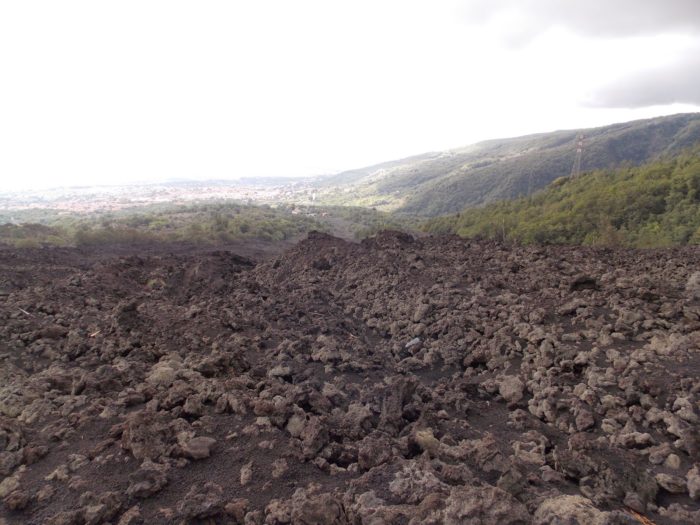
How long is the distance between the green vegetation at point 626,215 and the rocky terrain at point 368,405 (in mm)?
12049

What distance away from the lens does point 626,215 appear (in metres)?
25.8

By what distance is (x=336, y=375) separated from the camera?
805 centimetres

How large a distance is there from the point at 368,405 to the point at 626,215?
26116mm

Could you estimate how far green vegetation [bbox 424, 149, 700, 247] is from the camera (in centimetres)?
2277

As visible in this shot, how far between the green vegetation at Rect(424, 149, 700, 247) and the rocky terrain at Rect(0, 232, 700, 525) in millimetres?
12049

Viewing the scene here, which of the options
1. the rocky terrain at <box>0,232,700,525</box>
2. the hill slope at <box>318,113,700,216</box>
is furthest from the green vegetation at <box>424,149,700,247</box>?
the hill slope at <box>318,113,700,216</box>

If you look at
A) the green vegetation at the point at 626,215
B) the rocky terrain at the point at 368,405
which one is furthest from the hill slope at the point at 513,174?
the rocky terrain at the point at 368,405

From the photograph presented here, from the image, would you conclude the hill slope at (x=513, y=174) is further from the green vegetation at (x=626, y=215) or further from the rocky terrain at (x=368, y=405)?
the rocky terrain at (x=368, y=405)

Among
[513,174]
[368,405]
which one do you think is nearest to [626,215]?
[368,405]

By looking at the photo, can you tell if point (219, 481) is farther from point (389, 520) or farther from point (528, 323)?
point (528, 323)

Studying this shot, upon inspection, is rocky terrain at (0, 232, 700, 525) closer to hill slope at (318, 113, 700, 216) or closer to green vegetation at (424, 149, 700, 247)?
green vegetation at (424, 149, 700, 247)

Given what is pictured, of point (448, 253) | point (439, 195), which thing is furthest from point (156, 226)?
point (439, 195)

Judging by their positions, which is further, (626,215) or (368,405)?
(626,215)

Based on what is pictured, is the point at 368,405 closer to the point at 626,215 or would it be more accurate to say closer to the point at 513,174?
the point at 626,215
